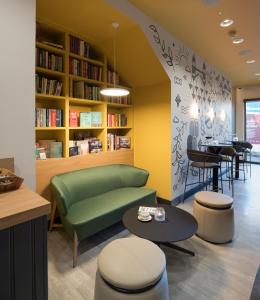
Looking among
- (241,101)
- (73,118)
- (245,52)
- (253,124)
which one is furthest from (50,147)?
(253,124)

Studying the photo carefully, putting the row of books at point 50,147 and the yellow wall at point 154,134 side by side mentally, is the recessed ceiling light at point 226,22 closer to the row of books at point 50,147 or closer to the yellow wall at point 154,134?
the yellow wall at point 154,134

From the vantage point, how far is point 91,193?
2.87m

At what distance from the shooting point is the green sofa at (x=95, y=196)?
7.29 feet

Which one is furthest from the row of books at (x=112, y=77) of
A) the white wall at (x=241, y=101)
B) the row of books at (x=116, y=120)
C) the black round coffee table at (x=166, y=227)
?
the white wall at (x=241, y=101)

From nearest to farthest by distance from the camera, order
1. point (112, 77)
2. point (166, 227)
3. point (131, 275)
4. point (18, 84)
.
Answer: point (131, 275) → point (18, 84) → point (166, 227) → point (112, 77)

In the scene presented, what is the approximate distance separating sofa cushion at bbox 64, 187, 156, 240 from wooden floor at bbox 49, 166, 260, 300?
290mm

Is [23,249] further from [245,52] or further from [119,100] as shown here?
[245,52]

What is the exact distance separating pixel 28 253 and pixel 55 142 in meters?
2.07

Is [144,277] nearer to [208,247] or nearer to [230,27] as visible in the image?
[208,247]

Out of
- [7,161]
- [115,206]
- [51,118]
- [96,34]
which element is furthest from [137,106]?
[7,161]

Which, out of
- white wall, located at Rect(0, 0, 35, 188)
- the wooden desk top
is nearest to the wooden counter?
the wooden desk top

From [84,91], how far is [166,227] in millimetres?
2325

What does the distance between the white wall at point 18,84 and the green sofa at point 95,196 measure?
28.4 inches

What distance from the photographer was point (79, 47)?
10.3ft
